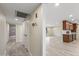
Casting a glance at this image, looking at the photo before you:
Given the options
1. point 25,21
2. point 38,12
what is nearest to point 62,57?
point 38,12

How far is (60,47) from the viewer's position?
2.20 metres

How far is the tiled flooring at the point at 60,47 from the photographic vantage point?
2.10 metres

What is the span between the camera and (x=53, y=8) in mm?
2184

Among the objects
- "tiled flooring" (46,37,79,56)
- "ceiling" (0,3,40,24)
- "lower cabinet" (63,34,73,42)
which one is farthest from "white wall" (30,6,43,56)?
"lower cabinet" (63,34,73,42)

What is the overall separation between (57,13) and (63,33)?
0.36 m

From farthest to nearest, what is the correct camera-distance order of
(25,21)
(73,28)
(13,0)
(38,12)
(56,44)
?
1. (25,21)
2. (38,12)
3. (56,44)
4. (73,28)
5. (13,0)

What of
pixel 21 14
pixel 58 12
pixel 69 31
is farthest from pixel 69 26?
pixel 21 14

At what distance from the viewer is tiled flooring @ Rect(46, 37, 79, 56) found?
6.88 ft

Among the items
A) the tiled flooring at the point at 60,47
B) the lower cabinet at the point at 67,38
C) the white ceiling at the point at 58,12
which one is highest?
the white ceiling at the point at 58,12

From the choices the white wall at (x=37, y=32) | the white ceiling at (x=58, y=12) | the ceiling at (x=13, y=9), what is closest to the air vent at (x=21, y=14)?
the ceiling at (x=13, y=9)

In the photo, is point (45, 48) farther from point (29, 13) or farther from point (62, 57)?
point (29, 13)

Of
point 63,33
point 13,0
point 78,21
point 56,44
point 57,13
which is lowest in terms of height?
point 56,44

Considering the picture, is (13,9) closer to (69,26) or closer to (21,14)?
(21,14)

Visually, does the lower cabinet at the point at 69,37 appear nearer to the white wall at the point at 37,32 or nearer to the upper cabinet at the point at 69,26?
the upper cabinet at the point at 69,26
